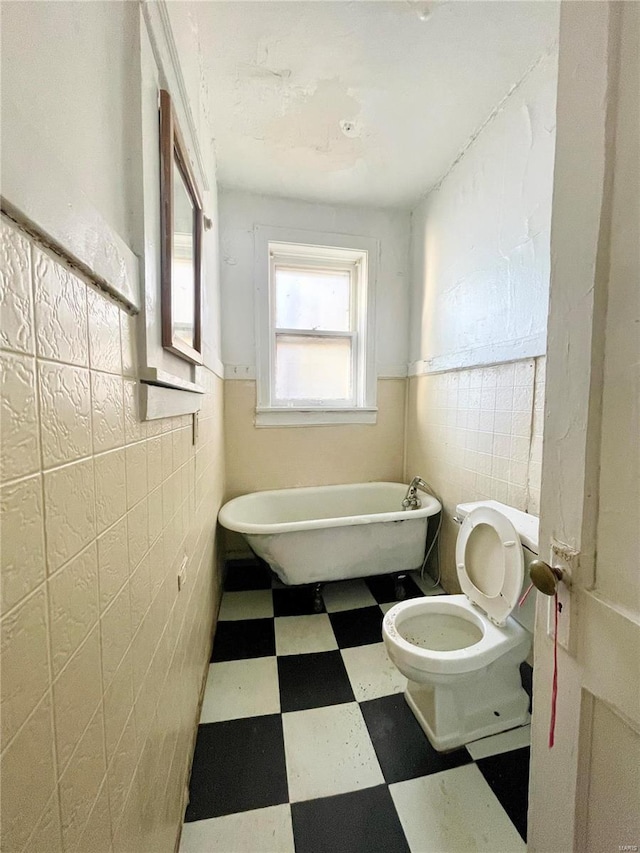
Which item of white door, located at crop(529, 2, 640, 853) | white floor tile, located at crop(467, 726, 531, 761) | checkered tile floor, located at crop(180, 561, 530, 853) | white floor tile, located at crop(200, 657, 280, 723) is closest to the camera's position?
white door, located at crop(529, 2, 640, 853)

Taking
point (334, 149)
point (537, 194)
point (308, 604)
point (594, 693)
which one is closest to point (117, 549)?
point (594, 693)

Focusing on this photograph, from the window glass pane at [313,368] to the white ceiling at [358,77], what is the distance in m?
1.04

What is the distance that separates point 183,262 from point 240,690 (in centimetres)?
169

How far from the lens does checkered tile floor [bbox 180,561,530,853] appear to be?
91cm

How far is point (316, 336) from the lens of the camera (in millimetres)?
2469

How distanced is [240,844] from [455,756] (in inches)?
28.7

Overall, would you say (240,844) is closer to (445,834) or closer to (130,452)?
(445,834)

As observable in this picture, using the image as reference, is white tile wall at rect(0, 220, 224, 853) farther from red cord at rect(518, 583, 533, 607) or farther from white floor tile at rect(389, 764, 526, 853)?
red cord at rect(518, 583, 533, 607)

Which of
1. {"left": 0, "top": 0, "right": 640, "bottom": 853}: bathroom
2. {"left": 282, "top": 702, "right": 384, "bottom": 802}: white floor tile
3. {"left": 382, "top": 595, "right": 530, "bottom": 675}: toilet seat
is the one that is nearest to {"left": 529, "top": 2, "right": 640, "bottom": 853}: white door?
{"left": 0, "top": 0, "right": 640, "bottom": 853}: bathroom

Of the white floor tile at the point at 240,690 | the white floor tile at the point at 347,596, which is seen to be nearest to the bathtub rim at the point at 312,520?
the white floor tile at the point at 347,596

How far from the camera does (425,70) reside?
1334 millimetres

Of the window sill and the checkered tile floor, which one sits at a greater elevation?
the window sill

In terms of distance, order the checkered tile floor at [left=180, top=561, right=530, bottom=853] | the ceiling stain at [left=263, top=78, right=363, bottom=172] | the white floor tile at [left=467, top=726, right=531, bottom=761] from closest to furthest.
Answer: the checkered tile floor at [left=180, top=561, right=530, bottom=853]
the white floor tile at [left=467, top=726, right=531, bottom=761]
the ceiling stain at [left=263, top=78, right=363, bottom=172]

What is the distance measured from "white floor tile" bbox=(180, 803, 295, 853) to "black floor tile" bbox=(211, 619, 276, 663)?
23.2 inches
